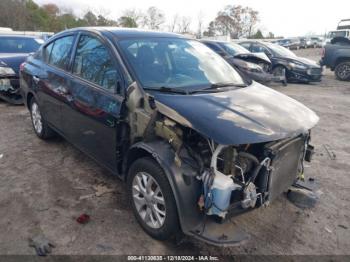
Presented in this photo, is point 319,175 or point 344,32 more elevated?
point 344,32

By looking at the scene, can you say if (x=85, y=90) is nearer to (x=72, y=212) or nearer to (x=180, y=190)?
(x=72, y=212)

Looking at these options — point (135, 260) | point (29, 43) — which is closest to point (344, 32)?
point (29, 43)

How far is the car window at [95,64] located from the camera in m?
3.23

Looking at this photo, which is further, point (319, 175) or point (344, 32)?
point (344, 32)

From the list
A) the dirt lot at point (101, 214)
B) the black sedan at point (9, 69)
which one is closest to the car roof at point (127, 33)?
the dirt lot at point (101, 214)

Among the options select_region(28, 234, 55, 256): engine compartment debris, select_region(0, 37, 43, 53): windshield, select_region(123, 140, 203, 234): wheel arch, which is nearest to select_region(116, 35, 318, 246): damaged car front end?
select_region(123, 140, 203, 234): wheel arch

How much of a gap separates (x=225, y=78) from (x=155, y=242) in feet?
6.24

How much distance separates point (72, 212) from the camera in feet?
10.7

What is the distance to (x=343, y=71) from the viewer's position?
14.1m

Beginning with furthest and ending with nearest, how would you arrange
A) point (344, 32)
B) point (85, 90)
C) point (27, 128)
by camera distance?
point (344, 32)
point (27, 128)
point (85, 90)

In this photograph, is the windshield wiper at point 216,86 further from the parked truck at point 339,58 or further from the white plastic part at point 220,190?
the parked truck at point 339,58

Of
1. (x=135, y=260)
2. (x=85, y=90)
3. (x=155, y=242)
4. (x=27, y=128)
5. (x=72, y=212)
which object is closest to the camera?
(x=135, y=260)

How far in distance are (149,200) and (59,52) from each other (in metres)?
2.62

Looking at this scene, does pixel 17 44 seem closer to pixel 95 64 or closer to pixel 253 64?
pixel 95 64
